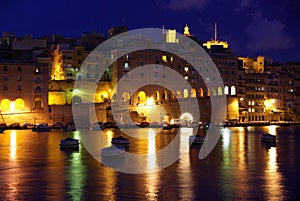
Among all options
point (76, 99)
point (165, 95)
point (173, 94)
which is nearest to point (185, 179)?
point (76, 99)

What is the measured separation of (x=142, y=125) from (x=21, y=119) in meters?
17.1

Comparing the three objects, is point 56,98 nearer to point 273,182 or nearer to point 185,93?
point 185,93

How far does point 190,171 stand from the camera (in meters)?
22.6

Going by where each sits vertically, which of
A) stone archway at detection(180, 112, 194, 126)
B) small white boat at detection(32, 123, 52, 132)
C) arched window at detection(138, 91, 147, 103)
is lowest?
small white boat at detection(32, 123, 52, 132)

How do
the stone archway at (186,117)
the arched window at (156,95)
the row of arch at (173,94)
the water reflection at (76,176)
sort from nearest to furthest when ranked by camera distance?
the water reflection at (76,176) < the stone archway at (186,117) < the row of arch at (173,94) < the arched window at (156,95)

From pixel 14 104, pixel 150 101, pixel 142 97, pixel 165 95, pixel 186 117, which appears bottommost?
pixel 186 117

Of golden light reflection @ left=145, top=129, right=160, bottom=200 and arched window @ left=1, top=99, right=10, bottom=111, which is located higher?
arched window @ left=1, top=99, right=10, bottom=111

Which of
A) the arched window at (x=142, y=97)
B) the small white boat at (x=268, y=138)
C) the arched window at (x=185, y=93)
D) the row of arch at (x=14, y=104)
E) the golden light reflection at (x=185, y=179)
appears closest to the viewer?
the golden light reflection at (x=185, y=179)

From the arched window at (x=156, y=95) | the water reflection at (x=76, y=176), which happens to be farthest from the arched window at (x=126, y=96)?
the water reflection at (x=76, y=176)

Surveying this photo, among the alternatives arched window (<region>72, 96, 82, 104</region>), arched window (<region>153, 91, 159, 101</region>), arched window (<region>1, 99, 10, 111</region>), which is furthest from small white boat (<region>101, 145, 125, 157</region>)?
arched window (<region>153, 91, 159, 101</region>)

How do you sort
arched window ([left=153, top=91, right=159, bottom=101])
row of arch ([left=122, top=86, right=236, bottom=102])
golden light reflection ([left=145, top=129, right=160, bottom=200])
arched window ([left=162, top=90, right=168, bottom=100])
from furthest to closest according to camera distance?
arched window ([left=162, top=90, right=168, bottom=100]) → arched window ([left=153, top=91, right=159, bottom=101]) → row of arch ([left=122, top=86, right=236, bottom=102]) → golden light reflection ([left=145, top=129, right=160, bottom=200])

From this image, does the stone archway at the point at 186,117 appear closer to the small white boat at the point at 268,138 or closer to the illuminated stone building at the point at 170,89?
the illuminated stone building at the point at 170,89

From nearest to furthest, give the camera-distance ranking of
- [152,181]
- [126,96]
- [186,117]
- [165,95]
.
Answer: [152,181], [186,117], [126,96], [165,95]

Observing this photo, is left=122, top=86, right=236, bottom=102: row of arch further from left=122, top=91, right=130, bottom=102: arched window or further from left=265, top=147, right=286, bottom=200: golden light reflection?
left=265, top=147, right=286, bottom=200: golden light reflection
